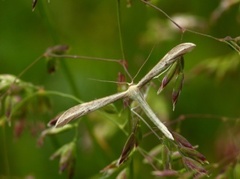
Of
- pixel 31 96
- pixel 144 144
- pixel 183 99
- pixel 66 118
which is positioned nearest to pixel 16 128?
pixel 31 96

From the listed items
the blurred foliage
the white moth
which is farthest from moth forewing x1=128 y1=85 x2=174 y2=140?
the blurred foliage

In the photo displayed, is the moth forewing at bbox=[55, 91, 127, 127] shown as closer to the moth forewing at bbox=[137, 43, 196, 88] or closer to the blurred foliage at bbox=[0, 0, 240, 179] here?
the moth forewing at bbox=[137, 43, 196, 88]

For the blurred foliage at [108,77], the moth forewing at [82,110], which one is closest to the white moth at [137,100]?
the moth forewing at [82,110]

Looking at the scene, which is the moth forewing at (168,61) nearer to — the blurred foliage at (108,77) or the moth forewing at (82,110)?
the moth forewing at (82,110)

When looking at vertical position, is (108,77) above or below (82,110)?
below

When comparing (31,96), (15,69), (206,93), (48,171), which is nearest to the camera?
(31,96)

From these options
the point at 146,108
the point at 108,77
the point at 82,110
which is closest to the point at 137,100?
the point at 146,108

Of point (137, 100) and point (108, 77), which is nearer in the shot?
point (137, 100)

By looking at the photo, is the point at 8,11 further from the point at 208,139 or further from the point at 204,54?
the point at 208,139

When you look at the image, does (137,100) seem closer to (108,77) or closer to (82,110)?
(82,110)
